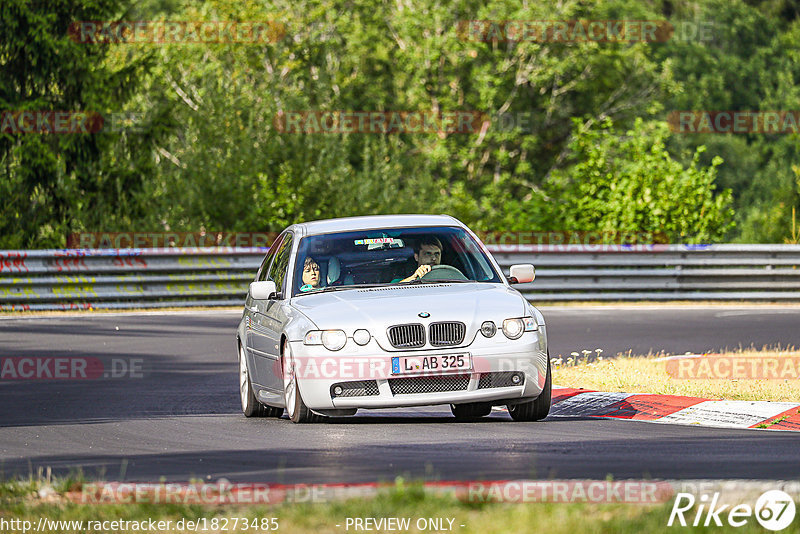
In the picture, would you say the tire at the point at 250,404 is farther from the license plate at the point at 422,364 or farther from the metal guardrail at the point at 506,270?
the metal guardrail at the point at 506,270

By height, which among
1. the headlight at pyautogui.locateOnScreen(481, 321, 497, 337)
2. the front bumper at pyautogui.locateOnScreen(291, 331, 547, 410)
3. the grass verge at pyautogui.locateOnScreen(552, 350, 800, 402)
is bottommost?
the grass verge at pyautogui.locateOnScreen(552, 350, 800, 402)

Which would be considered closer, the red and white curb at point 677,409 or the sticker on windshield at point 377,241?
the red and white curb at point 677,409

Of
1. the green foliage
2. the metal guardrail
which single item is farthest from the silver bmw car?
the green foliage

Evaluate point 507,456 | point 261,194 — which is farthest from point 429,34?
point 507,456

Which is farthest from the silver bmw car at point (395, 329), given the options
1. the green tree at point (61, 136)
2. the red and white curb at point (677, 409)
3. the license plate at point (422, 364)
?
the green tree at point (61, 136)

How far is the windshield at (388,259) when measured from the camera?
11312 mm

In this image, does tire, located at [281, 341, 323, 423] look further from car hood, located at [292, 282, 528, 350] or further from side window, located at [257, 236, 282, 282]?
side window, located at [257, 236, 282, 282]

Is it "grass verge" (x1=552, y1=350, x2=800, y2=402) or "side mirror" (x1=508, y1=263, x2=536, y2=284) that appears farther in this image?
"grass verge" (x1=552, y1=350, x2=800, y2=402)

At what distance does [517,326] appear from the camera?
10.3m

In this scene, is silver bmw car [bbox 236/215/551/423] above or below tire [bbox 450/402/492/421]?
above

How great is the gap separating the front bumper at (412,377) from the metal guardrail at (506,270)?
49.2ft

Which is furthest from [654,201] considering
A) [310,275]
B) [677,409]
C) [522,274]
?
[310,275]

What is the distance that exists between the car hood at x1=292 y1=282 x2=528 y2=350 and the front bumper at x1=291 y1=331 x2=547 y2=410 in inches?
5.7

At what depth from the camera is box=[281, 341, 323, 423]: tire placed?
34.4 feet
